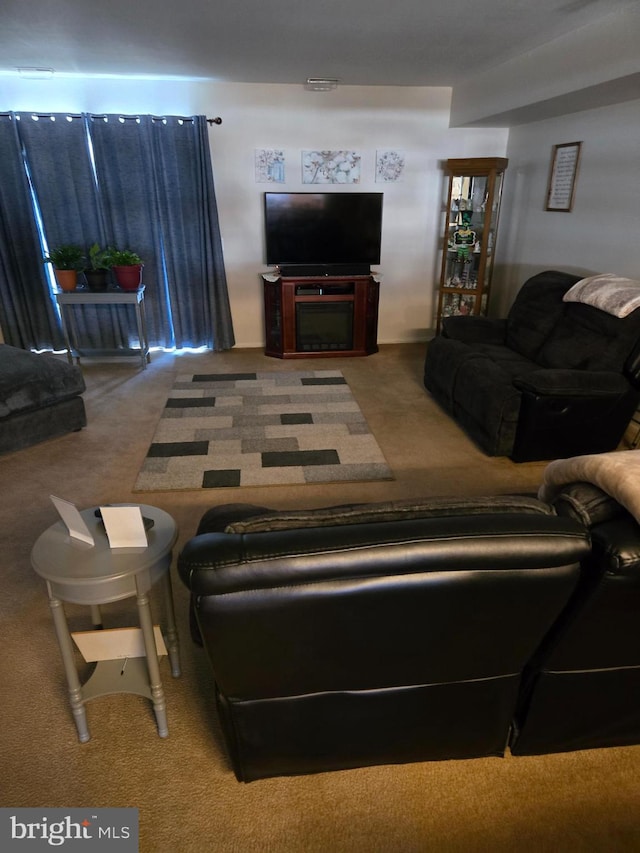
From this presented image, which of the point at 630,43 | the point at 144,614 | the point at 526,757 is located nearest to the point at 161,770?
the point at 144,614

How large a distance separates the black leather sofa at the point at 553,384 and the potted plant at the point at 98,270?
2987 millimetres

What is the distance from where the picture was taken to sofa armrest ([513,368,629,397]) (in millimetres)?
2924

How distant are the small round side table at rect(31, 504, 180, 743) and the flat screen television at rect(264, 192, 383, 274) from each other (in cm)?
390

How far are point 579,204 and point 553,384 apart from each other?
192cm

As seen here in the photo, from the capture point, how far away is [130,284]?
4.67 metres

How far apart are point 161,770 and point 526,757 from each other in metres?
1.02

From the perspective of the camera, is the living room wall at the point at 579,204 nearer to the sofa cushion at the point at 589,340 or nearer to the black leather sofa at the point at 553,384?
the black leather sofa at the point at 553,384

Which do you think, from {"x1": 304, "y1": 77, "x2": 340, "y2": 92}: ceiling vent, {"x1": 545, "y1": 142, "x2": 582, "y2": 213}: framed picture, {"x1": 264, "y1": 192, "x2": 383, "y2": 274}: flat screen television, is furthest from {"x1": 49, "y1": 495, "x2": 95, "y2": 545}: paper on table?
{"x1": 304, "y1": 77, "x2": 340, "y2": 92}: ceiling vent

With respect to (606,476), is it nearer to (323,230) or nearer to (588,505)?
(588,505)

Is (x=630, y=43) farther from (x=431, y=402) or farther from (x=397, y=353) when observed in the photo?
(x=397, y=353)

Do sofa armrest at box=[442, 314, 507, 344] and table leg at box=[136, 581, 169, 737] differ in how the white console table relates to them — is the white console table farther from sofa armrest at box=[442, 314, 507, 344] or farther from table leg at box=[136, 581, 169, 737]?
table leg at box=[136, 581, 169, 737]

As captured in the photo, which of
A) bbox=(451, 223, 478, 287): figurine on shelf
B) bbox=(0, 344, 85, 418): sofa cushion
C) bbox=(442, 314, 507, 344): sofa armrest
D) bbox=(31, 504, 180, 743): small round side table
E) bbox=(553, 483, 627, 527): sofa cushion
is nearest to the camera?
bbox=(553, 483, 627, 527): sofa cushion

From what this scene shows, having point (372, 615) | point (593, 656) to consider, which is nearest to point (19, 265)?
point (372, 615)

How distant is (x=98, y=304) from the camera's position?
16.2 feet
